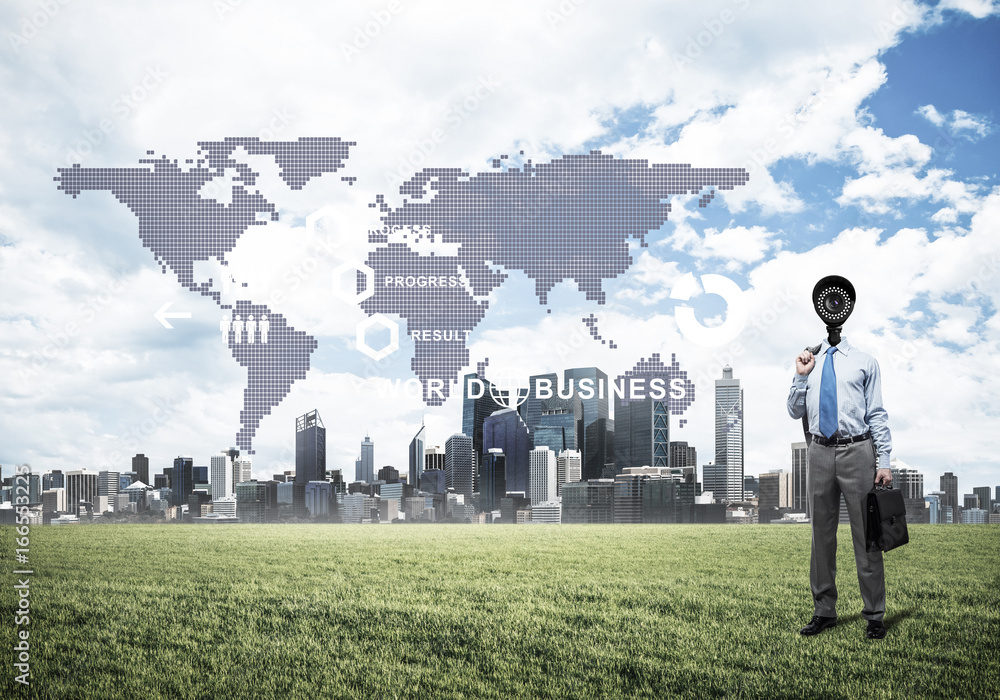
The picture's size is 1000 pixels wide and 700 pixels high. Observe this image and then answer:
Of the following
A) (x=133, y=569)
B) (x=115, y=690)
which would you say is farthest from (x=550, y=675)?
(x=133, y=569)

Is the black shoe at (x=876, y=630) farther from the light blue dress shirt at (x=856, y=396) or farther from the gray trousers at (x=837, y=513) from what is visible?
the light blue dress shirt at (x=856, y=396)

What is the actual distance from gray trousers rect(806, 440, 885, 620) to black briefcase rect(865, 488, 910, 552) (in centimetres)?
15

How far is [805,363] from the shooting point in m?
8.68

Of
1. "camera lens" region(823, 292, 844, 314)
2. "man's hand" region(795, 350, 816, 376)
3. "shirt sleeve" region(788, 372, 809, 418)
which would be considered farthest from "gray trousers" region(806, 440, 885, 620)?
"camera lens" region(823, 292, 844, 314)

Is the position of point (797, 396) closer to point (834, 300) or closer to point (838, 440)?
point (838, 440)

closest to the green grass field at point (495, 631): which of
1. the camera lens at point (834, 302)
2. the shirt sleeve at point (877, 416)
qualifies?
the shirt sleeve at point (877, 416)

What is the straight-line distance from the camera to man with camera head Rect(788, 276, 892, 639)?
841 cm

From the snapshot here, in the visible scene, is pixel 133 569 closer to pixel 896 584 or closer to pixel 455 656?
pixel 455 656

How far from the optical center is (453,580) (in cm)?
1304

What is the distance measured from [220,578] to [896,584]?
44.1 ft

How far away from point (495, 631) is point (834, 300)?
6.38 meters

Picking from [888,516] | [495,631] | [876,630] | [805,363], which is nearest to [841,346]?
[805,363]

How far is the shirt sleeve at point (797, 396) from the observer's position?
877 centimetres

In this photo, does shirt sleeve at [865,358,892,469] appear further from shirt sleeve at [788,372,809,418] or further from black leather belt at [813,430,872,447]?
shirt sleeve at [788,372,809,418]
